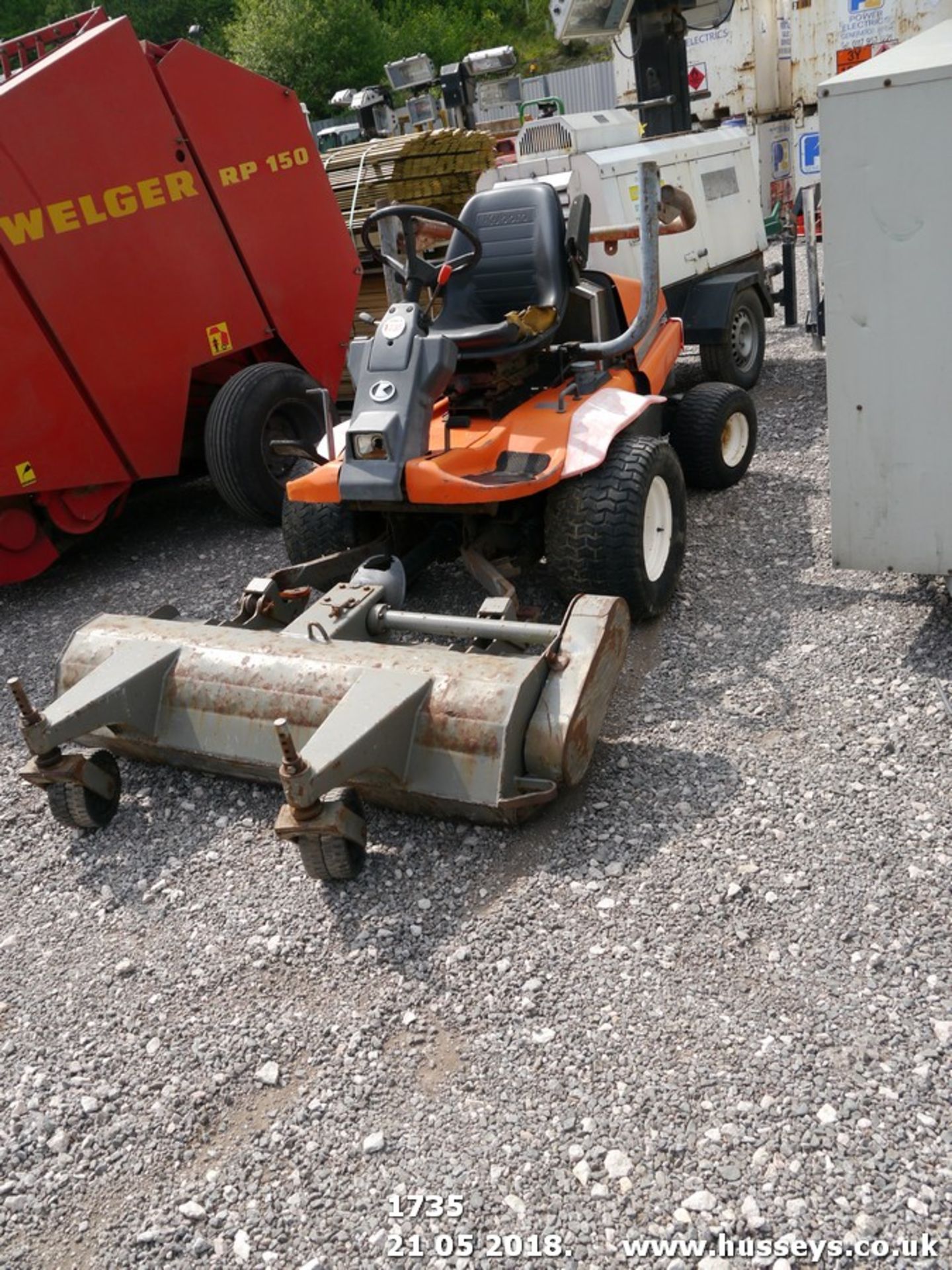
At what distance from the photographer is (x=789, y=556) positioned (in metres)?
4.68

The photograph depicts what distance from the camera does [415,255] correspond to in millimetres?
A: 4406

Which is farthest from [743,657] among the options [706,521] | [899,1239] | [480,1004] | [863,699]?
[899,1239]

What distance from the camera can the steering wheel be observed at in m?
4.22

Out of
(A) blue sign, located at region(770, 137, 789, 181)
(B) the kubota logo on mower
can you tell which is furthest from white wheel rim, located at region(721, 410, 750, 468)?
(A) blue sign, located at region(770, 137, 789, 181)

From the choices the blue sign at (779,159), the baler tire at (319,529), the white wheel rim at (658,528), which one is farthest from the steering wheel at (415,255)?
the blue sign at (779,159)

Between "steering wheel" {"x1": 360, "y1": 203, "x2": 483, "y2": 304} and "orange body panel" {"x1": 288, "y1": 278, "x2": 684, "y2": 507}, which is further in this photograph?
"steering wheel" {"x1": 360, "y1": 203, "x2": 483, "y2": 304}

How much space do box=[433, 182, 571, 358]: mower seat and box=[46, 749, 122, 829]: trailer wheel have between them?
6.96 ft

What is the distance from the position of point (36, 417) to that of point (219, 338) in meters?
1.13

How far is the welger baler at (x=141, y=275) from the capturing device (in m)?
4.98

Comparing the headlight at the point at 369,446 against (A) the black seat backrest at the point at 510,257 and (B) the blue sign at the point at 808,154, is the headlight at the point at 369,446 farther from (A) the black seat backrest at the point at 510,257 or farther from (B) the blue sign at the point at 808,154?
(B) the blue sign at the point at 808,154

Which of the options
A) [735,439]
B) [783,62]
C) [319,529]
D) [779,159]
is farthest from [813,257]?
[783,62]

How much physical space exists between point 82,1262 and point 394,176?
7326mm

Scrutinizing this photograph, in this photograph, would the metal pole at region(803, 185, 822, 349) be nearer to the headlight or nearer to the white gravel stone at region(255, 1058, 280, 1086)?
the headlight

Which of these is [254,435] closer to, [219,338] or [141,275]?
[219,338]
